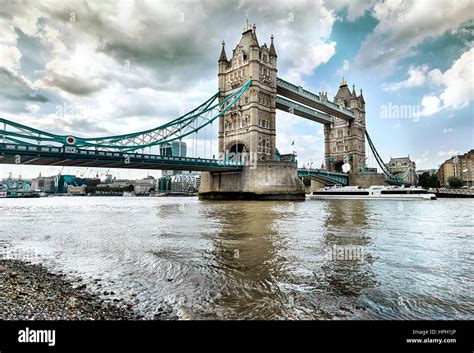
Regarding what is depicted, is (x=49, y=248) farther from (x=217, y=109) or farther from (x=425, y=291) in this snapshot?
(x=217, y=109)

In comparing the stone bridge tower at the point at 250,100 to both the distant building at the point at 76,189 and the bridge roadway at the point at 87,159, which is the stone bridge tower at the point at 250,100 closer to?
the bridge roadway at the point at 87,159

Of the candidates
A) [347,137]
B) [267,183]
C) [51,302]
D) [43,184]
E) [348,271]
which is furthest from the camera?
[43,184]

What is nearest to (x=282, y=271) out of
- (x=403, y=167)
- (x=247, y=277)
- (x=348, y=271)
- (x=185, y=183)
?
(x=247, y=277)

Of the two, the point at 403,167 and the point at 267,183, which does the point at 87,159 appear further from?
the point at 403,167

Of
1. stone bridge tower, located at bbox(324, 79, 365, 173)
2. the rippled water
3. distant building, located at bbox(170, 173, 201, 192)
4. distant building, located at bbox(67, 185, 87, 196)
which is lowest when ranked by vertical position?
the rippled water

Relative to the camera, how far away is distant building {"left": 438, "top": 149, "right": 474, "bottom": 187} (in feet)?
268

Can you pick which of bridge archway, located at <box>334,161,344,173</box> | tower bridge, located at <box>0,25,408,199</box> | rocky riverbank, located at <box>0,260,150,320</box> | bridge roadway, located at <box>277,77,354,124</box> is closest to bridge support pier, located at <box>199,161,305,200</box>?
tower bridge, located at <box>0,25,408,199</box>

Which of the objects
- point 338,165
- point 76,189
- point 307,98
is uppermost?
point 307,98

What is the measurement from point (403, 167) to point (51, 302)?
107m

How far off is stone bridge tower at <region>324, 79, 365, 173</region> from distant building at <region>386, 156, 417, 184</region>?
2593cm

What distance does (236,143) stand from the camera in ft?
151

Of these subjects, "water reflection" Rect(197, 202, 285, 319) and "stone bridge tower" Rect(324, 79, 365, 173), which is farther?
"stone bridge tower" Rect(324, 79, 365, 173)

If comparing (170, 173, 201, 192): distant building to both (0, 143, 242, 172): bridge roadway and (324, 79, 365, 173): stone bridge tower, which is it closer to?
(324, 79, 365, 173): stone bridge tower

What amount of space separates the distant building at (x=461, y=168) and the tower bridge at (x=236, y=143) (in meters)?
50.1
